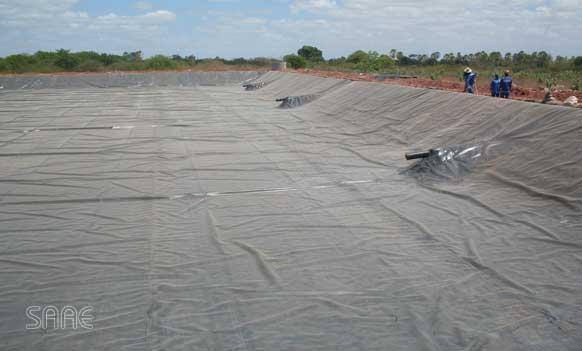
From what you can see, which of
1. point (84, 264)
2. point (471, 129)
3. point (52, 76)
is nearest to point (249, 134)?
point (471, 129)

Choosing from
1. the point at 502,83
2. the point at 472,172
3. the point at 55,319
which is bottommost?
the point at 55,319

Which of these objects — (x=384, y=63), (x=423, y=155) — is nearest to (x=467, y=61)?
(x=384, y=63)

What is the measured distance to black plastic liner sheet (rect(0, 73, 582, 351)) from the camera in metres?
3.16

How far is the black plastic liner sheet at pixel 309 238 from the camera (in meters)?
3.16

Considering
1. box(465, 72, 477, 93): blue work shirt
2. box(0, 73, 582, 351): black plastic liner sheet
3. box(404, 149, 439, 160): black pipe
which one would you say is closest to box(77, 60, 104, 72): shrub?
box(0, 73, 582, 351): black plastic liner sheet

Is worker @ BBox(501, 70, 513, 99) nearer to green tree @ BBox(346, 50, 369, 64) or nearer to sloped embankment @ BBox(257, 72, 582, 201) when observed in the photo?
sloped embankment @ BBox(257, 72, 582, 201)

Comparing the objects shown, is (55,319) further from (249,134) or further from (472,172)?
(249,134)

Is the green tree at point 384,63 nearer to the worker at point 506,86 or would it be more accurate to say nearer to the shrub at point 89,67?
the shrub at point 89,67

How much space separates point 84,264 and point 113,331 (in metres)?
1.26

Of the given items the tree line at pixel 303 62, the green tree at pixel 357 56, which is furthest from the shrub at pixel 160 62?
the green tree at pixel 357 56

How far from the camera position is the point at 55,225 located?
205 inches

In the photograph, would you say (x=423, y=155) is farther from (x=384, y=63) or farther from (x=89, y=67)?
(x=89, y=67)

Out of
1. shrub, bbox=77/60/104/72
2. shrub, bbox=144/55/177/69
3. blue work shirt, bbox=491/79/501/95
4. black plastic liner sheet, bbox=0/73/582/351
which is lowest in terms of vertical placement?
black plastic liner sheet, bbox=0/73/582/351

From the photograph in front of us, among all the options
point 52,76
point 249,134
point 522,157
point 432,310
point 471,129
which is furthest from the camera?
point 52,76
